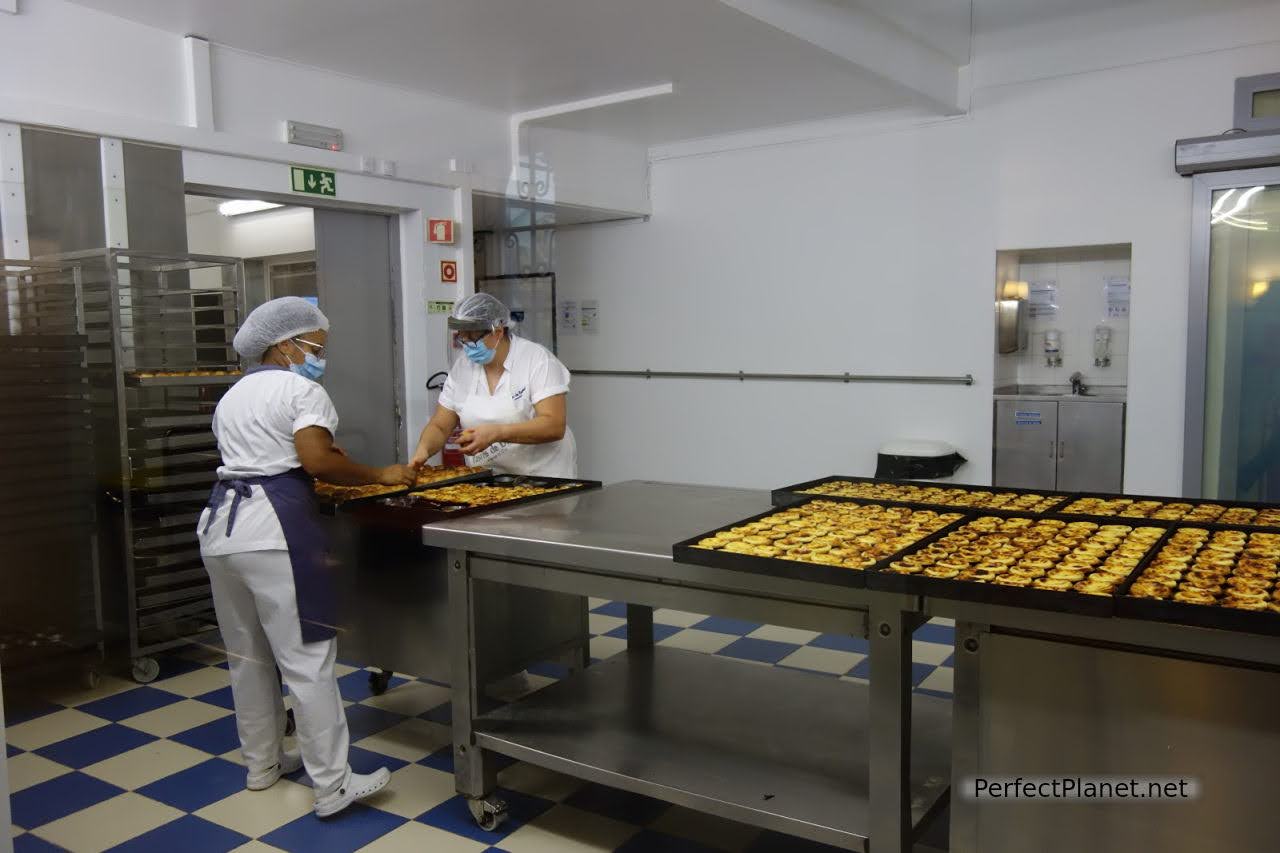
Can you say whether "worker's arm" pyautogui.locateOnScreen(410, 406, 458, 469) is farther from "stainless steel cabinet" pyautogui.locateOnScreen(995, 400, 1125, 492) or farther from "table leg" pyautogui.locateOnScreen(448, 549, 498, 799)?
"stainless steel cabinet" pyautogui.locateOnScreen(995, 400, 1125, 492)

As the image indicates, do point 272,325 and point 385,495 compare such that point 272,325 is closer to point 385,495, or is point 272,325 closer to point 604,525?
point 385,495

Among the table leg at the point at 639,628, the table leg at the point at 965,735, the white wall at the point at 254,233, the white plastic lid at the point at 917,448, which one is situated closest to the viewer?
the table leg at the point at 965,735

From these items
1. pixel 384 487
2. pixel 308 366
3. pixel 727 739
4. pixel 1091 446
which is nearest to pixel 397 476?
pixel 384 487

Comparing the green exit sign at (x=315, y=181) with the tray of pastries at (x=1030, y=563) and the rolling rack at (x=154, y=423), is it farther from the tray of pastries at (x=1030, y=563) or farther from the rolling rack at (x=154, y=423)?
the tray of pastries at (x=1030, y=563)

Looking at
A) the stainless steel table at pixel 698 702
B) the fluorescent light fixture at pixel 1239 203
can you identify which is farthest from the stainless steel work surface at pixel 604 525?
the fluorescent light fixture at pixel 1239 203

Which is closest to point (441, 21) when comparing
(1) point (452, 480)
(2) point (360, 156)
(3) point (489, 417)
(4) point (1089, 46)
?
(2) point (360, 156)

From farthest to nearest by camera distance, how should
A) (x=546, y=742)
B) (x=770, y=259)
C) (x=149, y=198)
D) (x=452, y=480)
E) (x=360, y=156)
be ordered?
(x=770, y=259) → (x=360, y=156) → (x=149, y=198) → (x=452, y=480) → (x=546, y=742)

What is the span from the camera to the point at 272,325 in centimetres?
296

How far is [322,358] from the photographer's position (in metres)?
3.19

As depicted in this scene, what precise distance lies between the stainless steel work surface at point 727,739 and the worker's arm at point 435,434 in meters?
1.11

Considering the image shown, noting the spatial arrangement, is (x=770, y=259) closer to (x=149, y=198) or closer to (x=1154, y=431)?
(x=1154, y=431)

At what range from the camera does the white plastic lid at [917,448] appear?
5.75 metres

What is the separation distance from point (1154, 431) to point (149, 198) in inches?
208

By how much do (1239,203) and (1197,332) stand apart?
0.68 meters
